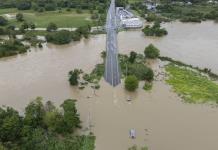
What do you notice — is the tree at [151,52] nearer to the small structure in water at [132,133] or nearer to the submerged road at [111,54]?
the submerged road at [111,54]

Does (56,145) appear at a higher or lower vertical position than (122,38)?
lower

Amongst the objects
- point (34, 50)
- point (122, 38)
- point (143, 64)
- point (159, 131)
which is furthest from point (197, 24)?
point (159, 131)

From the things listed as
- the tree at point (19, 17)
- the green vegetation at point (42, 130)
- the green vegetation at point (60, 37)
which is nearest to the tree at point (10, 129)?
the green vegetation at point (42, 130)

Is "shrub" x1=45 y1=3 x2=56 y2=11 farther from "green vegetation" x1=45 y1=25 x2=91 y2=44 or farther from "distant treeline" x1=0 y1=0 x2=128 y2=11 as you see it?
"green vegetation" x1=45 y1=25 x2=91 y2=44

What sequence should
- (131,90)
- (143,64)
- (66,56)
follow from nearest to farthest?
(131,90)
(143,64)
(66,56)

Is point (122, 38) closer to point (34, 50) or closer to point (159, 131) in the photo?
point (34, 50)

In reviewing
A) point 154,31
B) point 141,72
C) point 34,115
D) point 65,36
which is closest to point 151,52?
point 141,72
